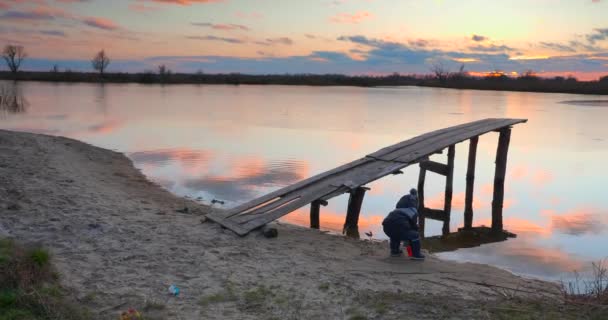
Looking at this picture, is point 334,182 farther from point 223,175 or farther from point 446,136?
point 223,175

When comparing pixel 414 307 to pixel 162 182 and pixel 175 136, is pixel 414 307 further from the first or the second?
pixel 175 136

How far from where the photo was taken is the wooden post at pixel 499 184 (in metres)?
12.8

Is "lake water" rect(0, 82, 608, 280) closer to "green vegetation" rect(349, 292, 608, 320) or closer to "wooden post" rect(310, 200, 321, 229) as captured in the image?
"wooden post" rect(310, 200, 321, 229)

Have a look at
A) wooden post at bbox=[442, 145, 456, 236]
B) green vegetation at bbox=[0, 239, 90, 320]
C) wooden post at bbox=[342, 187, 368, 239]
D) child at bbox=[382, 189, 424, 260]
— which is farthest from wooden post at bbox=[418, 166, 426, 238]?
green vegetation at bbox=[0, 239, 90, 320]

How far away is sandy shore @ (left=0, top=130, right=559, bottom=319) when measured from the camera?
5.56 metres

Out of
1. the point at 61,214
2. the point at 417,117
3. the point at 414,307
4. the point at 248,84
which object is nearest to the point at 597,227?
the point at 414,307

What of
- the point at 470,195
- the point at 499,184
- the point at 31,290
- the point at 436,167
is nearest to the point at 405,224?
the point at 31,290

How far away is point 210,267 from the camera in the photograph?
6.70 meters

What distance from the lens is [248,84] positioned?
384 feet

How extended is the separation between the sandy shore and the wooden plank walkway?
1.31ft

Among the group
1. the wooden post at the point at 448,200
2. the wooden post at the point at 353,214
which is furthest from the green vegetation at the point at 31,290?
the wooden post at the point at 448,200

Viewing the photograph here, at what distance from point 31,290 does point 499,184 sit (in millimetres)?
12341

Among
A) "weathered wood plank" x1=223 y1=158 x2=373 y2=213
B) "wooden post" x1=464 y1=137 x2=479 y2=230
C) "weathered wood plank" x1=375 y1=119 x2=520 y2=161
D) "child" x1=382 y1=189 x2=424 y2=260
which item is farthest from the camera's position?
"wooden post" x1=464 y1=137 x2=479 y2=230

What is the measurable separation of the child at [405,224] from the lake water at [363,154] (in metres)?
2.39
